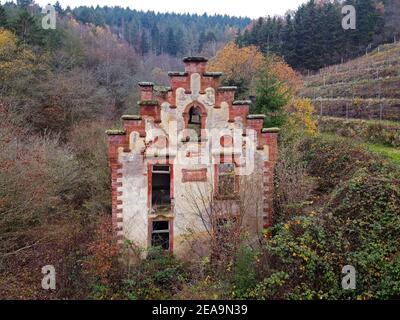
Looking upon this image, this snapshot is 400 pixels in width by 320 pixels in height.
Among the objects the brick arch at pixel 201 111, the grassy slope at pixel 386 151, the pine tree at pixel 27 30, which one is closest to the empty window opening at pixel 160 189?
the brick arch at pixel 201 111

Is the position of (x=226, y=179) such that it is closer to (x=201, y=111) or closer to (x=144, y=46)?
(x=201, y=111)

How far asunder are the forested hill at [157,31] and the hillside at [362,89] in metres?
36.5

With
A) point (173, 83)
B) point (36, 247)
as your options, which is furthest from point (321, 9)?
point (36, 247)

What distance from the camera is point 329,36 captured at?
2367 inches

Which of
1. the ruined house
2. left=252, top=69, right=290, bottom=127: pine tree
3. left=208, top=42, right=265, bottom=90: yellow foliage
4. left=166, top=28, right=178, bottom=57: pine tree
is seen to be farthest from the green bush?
left=166, top=28, right=178, bottom=57: pine tree

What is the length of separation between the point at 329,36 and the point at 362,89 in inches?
1066

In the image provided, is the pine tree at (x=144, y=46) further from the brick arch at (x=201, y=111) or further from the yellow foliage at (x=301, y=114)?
the brick arch at (x=201, y=111)

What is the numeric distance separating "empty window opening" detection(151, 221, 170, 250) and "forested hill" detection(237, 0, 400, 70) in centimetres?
4943

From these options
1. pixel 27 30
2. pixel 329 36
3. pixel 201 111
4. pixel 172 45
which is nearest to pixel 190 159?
pixel 201 111

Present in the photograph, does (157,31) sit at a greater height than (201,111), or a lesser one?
greater

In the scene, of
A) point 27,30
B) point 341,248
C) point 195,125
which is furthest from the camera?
point 27,30

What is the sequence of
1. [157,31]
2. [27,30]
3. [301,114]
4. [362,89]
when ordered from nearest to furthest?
[301,114]
[362,89]
[27,30]
[157,31]

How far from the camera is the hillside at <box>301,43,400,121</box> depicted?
1234 inches

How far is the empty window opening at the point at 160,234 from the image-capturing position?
617 inches
